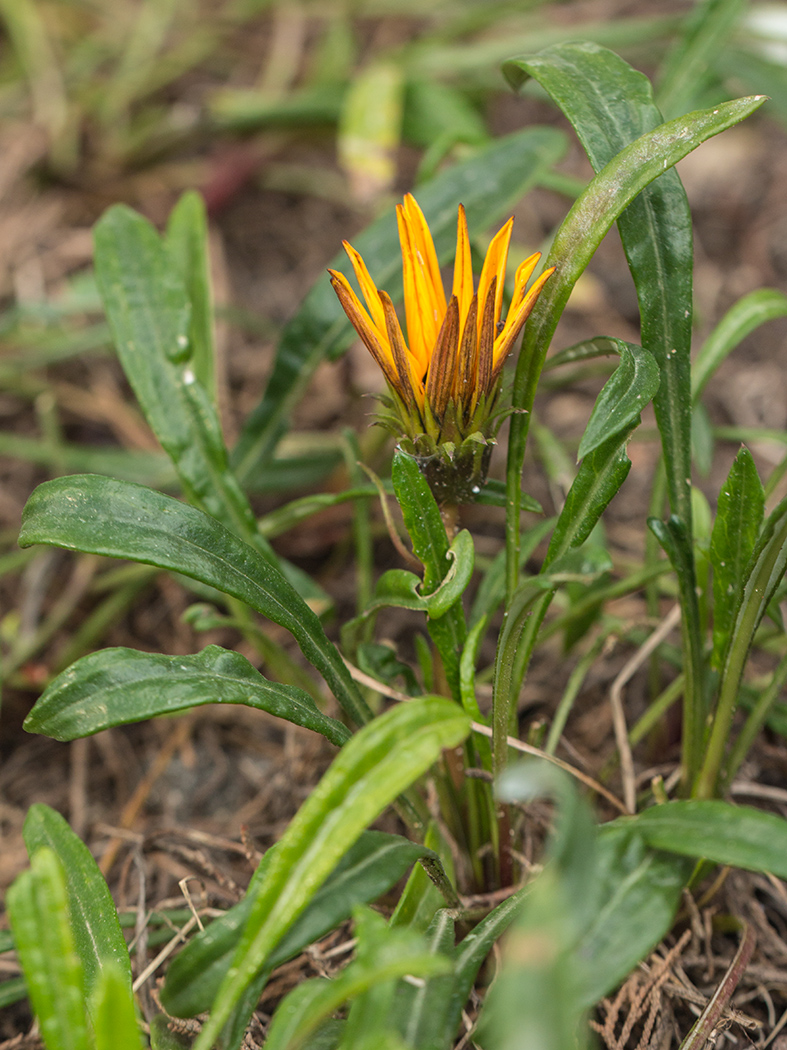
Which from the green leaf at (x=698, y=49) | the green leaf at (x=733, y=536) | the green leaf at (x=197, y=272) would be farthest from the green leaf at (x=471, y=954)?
the green leaf at (x=698, y=49)

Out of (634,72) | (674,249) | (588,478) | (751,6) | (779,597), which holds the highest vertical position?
(751,6)

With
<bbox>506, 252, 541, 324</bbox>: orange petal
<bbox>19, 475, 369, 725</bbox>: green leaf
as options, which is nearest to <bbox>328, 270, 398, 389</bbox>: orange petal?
<bbox>506, 252, 541, 324</bbox>: orange petal

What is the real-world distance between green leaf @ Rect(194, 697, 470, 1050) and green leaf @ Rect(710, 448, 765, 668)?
1.25ft

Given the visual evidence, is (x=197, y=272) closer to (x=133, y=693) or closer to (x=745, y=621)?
(x=133, y=693)

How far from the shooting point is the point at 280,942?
2.06 ft

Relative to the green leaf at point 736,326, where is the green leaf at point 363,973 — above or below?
below

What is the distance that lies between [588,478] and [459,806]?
0.41 m

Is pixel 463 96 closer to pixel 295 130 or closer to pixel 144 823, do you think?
pixel 295 130

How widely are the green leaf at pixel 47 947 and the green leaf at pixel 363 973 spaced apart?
0.15 m

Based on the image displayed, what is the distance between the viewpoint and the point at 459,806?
958 mm

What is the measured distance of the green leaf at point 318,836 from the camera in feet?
1.94

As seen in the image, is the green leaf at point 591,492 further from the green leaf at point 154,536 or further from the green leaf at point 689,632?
the green leaf at point 154,536

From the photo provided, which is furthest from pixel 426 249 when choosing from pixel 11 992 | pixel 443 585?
pixel 11 992

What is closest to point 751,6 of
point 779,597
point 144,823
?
point 779,597
